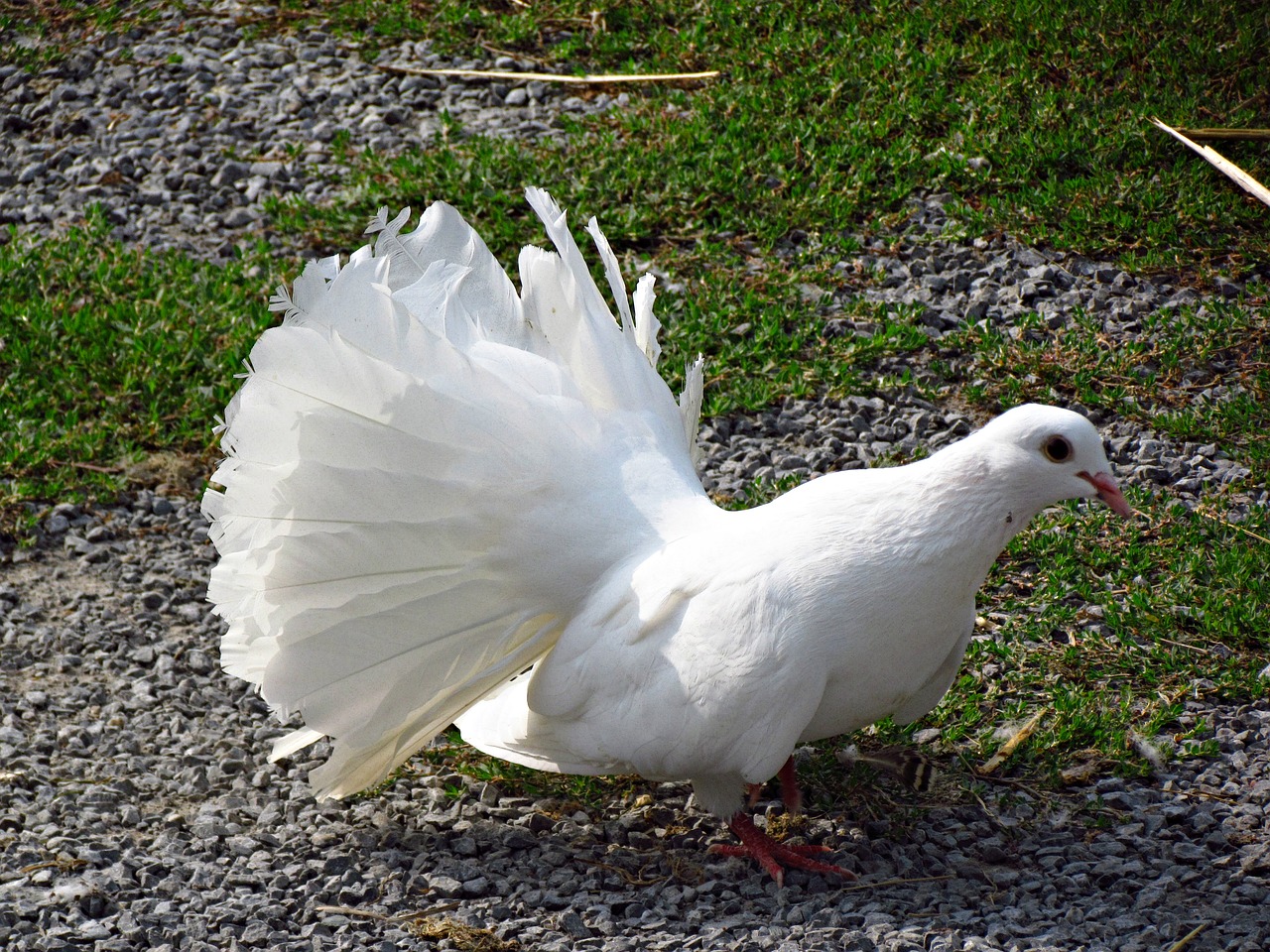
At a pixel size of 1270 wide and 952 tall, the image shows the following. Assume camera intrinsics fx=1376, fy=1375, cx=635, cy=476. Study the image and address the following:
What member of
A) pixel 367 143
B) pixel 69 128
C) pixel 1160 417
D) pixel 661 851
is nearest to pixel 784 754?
pixel 661 851

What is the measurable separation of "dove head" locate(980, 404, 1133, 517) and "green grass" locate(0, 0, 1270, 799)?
3.71 feet

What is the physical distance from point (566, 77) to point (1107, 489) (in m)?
4.98

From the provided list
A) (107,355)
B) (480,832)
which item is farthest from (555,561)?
(107,355)

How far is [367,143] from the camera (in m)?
7.08

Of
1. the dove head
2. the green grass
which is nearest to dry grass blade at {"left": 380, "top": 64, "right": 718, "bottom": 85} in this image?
the green grass

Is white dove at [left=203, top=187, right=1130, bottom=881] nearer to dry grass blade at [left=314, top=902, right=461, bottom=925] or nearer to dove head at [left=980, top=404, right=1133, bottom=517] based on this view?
dove head at [left=980, top=404, right=1133, bottom=517]

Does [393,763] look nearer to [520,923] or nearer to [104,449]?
[520,923]

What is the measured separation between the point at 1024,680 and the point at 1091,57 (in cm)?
406

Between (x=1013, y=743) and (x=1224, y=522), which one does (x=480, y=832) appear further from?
(x=1224, y=522)

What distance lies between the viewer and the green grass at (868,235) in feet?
14.6

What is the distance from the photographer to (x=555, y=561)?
3605 millimetres

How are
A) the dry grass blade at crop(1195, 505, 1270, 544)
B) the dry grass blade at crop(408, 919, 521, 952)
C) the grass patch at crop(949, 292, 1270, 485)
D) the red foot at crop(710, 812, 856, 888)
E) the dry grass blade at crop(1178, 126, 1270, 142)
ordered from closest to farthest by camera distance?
the dry grass blade at crop(408, 919, 521, 952) < the red foot at crop(710, 812, 856, 888) < the dry grass blade at crop(1195, 505, 1270, 544) < the grass patch at crop(949, 292, 1270, 485) < the dry grass blade at crop(1178, 126, 1270, 142)

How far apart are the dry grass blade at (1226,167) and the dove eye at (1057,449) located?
3444mm

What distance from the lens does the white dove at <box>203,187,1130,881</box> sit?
3.26 metres
